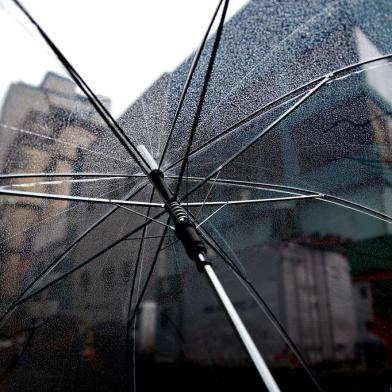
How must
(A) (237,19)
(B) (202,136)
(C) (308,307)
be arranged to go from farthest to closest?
(C) (308,307) → (B) (202,136) → (A) (237,19)

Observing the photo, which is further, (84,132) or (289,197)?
(289,197)

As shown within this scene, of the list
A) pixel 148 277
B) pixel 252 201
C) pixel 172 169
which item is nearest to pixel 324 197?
pixel 252 201

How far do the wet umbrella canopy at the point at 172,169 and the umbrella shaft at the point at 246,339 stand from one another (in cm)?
11

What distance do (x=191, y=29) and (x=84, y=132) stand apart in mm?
659

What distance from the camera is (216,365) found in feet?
14.0

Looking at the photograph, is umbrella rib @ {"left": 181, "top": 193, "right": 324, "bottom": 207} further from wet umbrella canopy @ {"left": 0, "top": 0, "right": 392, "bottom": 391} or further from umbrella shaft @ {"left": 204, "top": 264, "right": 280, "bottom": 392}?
umbrella shaft @ {"left": 204, "top": 264, "right": 280, "bottom": 392}

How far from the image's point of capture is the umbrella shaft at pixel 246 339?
2.23ft

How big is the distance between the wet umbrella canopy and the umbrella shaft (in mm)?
109

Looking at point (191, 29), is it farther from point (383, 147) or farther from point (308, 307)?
point (308, 307)

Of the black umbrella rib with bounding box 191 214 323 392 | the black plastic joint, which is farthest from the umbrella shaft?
the black umbrella rib with bounding box 191 214 323 392

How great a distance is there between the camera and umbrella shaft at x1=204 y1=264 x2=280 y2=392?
68cm

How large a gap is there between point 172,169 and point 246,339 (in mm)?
1265

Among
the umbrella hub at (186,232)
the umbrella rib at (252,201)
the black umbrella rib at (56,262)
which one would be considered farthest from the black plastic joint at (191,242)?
the black umbrella rib at (56,262)

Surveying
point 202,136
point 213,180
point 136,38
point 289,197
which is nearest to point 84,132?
point 136,38
